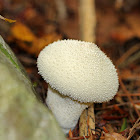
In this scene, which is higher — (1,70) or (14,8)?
(14,8)

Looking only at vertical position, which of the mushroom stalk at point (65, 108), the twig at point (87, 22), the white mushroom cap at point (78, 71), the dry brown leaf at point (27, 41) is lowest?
the mushroom stalk at point (65, 108)

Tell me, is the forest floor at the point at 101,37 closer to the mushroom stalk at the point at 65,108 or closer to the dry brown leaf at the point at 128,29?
the dry brown leaf at the point at 128,29

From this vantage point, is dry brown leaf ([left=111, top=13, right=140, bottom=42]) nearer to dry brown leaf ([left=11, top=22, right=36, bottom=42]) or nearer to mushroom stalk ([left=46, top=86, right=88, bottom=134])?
dry brown leaf ([left=11, top=22, right=36, bottom=42])

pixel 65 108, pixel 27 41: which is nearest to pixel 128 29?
pixel 27 41

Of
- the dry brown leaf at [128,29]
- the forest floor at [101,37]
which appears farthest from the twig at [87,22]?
the dry brown leaf at [128,29]

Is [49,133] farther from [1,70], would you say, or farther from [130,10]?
[130,10]

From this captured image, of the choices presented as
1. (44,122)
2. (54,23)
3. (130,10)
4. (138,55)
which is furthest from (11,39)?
Result: (130,10)

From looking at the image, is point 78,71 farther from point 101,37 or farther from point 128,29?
point 128,29

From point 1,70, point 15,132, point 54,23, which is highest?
point 54,23
